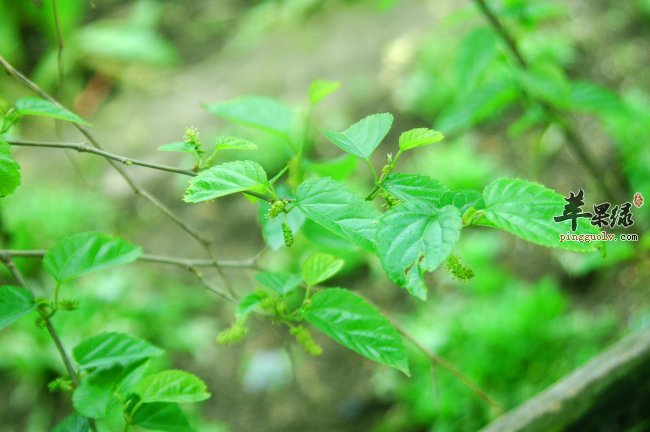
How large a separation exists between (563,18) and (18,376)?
308cm

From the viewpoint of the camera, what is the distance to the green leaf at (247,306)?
0.79 m

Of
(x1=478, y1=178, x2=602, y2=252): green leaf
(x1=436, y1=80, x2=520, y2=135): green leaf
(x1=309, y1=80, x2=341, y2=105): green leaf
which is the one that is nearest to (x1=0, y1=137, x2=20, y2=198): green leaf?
(x1=309, y1=80, x2=341, y2=105): green leaf

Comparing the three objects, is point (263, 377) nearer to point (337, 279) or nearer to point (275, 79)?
point (337, 279)

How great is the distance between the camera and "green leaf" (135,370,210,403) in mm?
778

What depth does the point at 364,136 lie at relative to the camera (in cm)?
70

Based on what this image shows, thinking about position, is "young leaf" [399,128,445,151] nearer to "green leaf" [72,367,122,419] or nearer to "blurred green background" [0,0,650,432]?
"blurred green background" [0,0,650,432]

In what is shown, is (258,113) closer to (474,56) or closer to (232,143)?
(232,143)

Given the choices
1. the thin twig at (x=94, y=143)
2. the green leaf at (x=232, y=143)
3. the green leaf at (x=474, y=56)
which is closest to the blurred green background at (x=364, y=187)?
the green leaf at (x=474, y=56)

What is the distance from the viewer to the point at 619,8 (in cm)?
329

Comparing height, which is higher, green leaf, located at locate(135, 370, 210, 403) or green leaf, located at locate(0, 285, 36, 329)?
green leaf, located at locate(0, 285, 36, 329)

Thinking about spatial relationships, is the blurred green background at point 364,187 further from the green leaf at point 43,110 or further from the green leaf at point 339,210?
the green leaf at point 339,210

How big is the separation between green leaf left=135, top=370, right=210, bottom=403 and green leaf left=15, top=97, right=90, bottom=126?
32 centimetres

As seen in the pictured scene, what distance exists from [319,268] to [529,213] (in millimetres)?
298

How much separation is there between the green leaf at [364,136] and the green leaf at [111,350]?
37 cm
